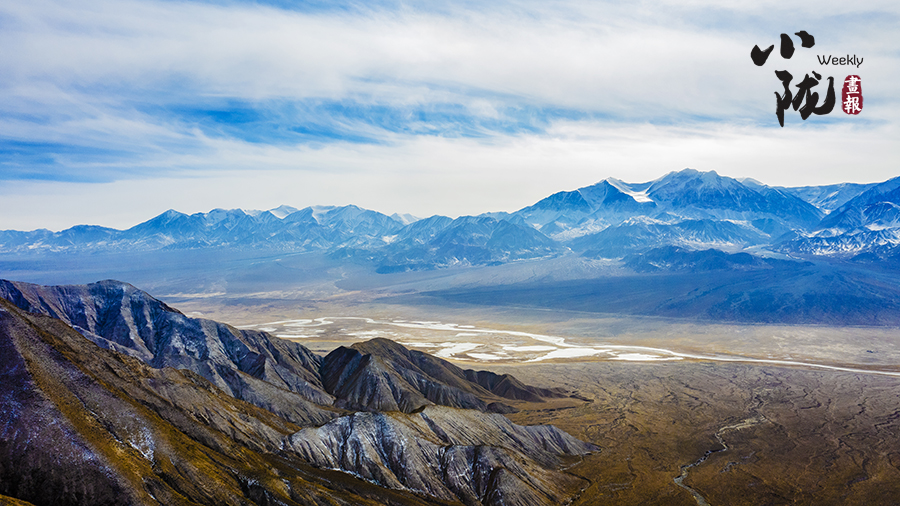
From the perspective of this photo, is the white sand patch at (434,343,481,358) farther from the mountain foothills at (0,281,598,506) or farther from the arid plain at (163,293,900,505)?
the mountain foothills at (0,281,598,506)

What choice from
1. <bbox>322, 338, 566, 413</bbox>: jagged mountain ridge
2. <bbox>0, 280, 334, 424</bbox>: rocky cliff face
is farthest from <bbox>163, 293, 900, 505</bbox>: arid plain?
<bbox>0, 280, 334, 424</bbox>: rocky cliff face

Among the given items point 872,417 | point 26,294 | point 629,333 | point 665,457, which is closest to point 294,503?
point 665,457

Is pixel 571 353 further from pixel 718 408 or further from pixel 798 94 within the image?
pixel 798 94

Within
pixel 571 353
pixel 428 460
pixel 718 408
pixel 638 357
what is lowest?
pixel 638 357

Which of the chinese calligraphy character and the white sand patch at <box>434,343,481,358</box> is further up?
the chinese calligraphy character

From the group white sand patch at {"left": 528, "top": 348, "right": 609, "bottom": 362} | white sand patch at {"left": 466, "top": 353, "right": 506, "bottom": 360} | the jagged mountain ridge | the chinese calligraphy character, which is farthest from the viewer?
white sand patch at {"left": 528, "top": 348, "right": 609, "bottom": 362}

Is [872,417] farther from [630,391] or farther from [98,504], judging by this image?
[98,504]

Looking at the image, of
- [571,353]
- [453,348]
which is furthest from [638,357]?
[453,348]
